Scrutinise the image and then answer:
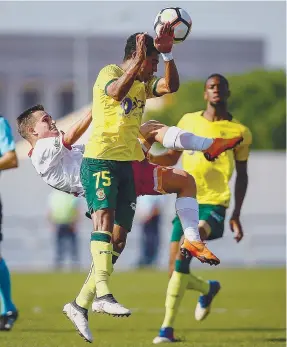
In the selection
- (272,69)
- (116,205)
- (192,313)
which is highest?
(272,69)

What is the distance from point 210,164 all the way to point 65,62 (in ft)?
258

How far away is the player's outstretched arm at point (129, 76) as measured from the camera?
35.7 ft

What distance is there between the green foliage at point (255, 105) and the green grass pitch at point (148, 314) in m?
23.0

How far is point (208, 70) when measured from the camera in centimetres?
9506

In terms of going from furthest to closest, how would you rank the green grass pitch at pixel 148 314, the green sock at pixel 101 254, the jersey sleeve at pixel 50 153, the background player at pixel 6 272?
1. the background player at pixel 6 272
2. the green grass pitch at pixel 148 314
3. the jersey sleeve at pixel 50 153
4. the green sock at pixel 101 254

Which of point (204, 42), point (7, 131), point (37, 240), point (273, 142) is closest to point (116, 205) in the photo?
point (7, 131)

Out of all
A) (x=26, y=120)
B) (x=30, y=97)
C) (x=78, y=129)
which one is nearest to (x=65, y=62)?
(x=30, y=97)

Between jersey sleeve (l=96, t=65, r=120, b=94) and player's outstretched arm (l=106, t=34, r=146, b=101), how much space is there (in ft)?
0.28

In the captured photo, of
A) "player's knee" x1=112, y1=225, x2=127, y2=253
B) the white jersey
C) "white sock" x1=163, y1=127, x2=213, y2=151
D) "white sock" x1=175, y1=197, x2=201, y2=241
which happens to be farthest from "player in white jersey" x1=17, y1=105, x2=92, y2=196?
"white sock" x1=175, y1=197, x2=201, y2=241

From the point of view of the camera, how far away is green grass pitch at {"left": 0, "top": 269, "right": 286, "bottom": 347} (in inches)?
536

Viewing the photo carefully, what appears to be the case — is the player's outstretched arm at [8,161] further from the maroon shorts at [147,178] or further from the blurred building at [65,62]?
the blurred building at [65,62]

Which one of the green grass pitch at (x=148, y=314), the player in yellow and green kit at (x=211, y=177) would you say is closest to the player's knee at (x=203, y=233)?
the player in yellow and green kit at (x=211, y=177)

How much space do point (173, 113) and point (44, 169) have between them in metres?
40.7

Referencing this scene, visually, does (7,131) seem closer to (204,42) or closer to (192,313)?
(192,313)
